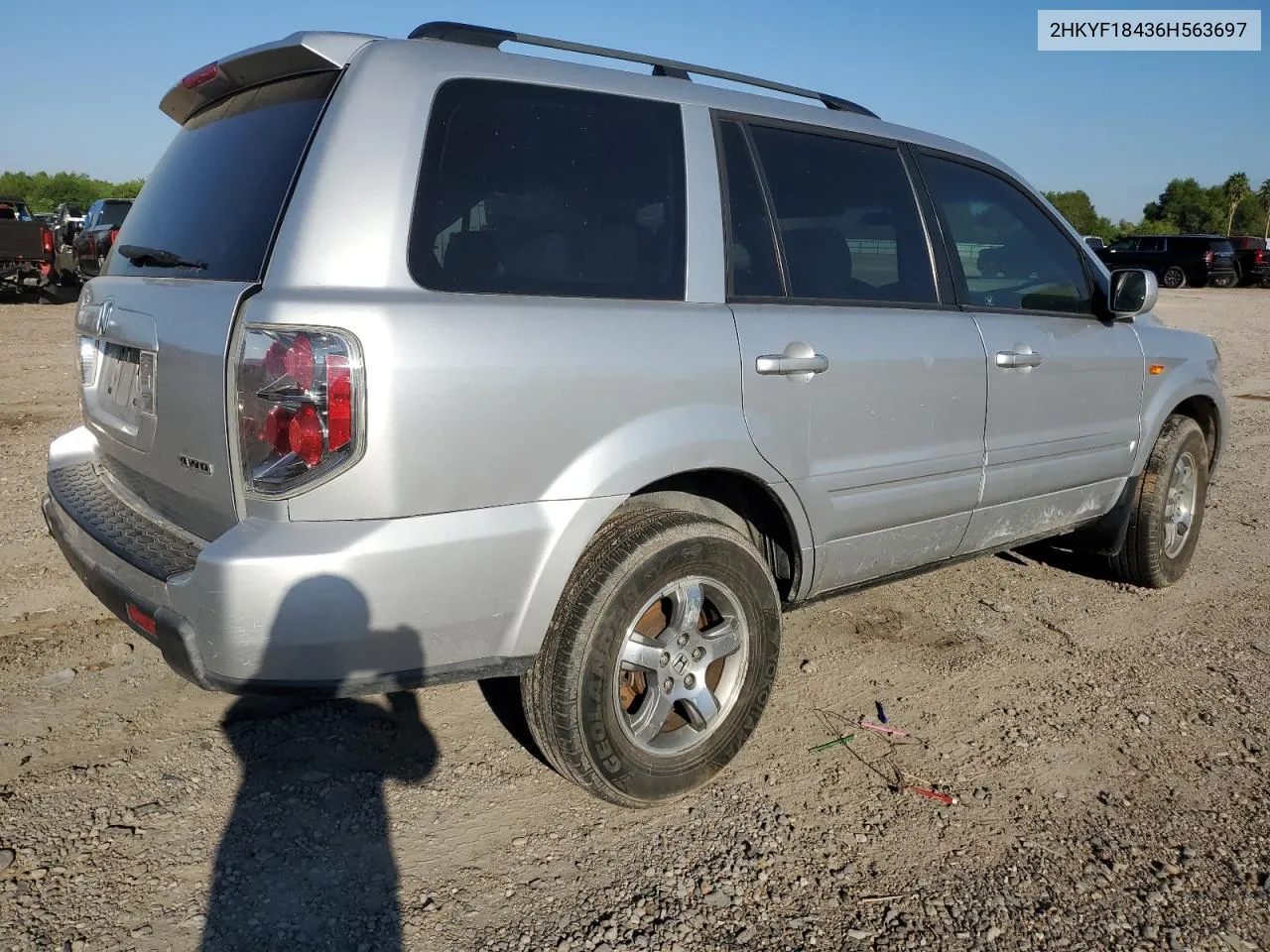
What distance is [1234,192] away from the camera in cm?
8062

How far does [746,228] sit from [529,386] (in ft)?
3.32

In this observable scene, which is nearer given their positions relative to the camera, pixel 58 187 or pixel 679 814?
pixel 679 814

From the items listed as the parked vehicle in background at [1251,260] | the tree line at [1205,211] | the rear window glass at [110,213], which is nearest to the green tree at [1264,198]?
the tree line at [1205,211]

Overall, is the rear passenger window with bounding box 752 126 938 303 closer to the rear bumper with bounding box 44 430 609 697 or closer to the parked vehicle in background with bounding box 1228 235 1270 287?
the rear bumper with bounding box 44 430 609 697

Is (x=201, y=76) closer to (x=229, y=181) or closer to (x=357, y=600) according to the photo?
(x=229, y=181)

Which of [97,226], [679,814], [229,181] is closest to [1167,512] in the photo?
[679,814]

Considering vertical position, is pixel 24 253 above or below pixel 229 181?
above

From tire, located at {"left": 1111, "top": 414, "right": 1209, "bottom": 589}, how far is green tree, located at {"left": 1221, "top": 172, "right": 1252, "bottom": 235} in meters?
88.2

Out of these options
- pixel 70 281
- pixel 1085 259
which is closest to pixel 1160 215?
pixel 70 281

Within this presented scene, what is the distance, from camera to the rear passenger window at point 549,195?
245 cm

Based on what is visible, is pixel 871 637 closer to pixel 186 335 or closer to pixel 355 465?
pixel 355 465

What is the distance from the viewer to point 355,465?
2.22 meters

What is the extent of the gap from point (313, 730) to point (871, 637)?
222 centimetres

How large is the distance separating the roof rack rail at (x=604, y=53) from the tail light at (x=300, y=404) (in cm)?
98
